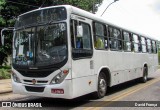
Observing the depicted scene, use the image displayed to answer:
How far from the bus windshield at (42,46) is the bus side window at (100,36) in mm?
2011

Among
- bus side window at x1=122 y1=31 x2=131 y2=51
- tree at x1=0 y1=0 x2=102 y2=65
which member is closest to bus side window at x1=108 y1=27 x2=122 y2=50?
bus side window at x1=122 y1=31 x2=131 y2=51

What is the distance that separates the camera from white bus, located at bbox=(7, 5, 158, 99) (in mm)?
9188

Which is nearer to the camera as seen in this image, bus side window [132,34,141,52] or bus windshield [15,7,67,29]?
bus windshield [15,7,67,29]

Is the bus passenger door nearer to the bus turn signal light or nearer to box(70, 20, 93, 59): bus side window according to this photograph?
box(70, 20, 93, 59): bus side window

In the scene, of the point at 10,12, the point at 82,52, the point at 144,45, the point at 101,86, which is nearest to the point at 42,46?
the point at 82,52

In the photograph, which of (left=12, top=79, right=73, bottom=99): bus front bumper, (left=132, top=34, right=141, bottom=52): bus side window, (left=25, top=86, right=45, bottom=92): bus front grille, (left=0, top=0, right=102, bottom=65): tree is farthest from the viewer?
(left=0, top=0, right=102, bottom=65): tree

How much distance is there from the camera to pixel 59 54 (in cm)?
925

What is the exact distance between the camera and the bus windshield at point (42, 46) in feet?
30.5

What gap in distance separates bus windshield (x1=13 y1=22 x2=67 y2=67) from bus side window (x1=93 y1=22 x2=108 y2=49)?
6.60 feet

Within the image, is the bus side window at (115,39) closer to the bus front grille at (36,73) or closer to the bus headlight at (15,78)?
the bus front grille at (36,73)

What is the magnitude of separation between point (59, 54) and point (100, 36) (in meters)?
2.84

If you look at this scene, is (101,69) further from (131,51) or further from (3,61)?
(3,61)

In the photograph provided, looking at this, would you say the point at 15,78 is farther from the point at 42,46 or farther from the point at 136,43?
the point at 136,43

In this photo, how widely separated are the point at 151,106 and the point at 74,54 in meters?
3.02
